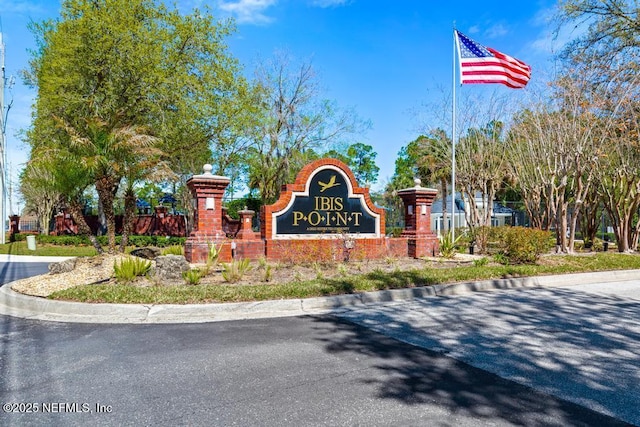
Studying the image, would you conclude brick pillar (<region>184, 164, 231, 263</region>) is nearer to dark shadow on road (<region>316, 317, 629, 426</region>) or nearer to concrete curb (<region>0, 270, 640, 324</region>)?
concrete curb (<region>0, 270, 640, 324</region>)

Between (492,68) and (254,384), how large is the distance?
49.5ft

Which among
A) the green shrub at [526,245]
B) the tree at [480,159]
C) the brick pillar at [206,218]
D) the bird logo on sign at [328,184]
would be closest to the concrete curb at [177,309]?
the brick pillar at [206,218]

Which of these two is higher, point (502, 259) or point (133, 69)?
point (133, 69)

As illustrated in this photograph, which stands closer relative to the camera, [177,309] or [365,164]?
[177,309]

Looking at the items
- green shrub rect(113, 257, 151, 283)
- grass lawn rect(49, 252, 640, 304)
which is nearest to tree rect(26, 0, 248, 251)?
green shrub rect(113, 257, 151, 283)

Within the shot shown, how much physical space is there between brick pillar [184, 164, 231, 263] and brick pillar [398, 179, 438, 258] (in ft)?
20.7

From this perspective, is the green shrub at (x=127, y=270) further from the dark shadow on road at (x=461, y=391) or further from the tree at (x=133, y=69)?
the tree at (x=133, y=69)

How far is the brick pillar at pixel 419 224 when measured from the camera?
14.4m

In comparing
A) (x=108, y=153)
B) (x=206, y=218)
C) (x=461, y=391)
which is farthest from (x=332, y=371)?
(x=108, y=153)

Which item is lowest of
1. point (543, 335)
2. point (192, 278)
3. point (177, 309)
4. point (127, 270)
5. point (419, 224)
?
point (543, 335)

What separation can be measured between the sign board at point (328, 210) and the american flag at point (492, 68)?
6.28m

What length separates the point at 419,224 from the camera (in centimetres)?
1456

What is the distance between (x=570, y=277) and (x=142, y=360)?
9977mm

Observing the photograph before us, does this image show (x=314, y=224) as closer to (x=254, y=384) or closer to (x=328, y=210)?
(x=328, y=210)
